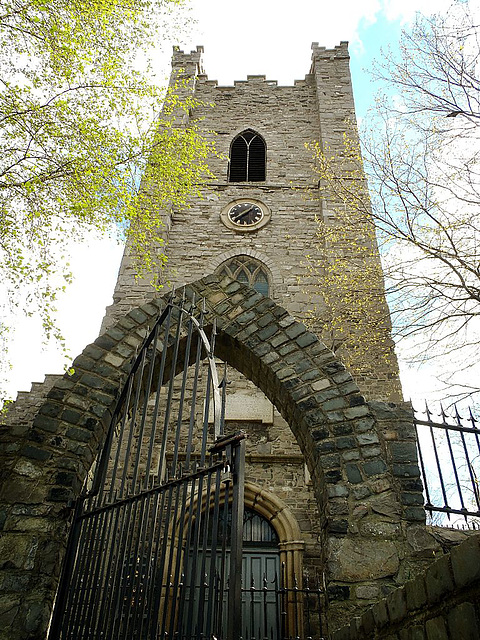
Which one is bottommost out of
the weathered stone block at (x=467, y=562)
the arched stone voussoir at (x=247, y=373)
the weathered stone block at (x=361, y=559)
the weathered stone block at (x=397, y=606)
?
the weathered stone block at (x=397, y=606)

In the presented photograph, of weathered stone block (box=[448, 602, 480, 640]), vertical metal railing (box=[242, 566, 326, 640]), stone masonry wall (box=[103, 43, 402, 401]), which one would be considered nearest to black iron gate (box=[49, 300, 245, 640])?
weathered stone block (box=[448, 602, 480, 640])

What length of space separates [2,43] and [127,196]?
2.28 m

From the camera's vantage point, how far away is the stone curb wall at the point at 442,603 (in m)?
1.61

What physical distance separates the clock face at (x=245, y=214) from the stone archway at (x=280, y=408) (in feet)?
29.0

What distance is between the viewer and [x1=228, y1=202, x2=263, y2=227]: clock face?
13797mm

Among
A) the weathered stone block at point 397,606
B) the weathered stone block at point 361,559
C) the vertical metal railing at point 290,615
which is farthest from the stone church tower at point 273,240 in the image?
the weathered stone block at point 397,606

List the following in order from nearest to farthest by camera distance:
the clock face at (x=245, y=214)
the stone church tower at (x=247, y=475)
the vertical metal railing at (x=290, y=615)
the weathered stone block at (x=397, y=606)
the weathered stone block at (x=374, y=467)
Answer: the weathered stone block at (x=397, y=606) < the stone church tower at (x=247, y=475) < the weathered stone block at (x=374, y=467) < the vertical metal railing at (x=290, y=615) < the clock face at (x=245, y=214)

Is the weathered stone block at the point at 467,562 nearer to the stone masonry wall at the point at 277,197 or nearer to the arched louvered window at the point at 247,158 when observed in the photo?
the stone masonry wall at the point at 277,197

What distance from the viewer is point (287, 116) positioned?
56.1 feet

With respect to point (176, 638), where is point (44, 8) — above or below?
above

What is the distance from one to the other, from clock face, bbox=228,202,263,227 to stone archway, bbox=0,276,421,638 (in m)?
8.83

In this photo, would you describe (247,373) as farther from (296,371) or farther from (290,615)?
(290,615)

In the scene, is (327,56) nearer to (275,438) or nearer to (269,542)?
(275,438)

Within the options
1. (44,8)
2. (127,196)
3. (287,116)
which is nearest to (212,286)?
(127,196)
